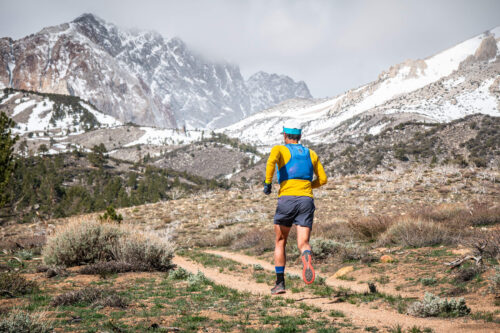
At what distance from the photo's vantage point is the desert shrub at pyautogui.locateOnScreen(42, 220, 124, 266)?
10.0m

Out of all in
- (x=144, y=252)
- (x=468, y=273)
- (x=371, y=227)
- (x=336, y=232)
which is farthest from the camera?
(x=336, y=232)

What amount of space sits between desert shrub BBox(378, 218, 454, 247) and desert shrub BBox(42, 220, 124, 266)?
8925mm

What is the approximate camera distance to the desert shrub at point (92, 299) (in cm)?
593

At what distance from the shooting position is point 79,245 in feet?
33.1

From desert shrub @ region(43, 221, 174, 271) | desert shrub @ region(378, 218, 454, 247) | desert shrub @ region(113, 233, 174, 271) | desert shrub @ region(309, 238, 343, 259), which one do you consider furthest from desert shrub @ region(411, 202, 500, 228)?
desert shrub @ region(43, 221, 174, 271)

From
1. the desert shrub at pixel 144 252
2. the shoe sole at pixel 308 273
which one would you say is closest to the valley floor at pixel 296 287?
the shoe sole at pixel 308 273

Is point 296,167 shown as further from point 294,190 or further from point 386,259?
point 386,259

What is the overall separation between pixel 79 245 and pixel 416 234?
402 inches

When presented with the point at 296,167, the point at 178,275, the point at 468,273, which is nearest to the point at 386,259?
the point at 468,273

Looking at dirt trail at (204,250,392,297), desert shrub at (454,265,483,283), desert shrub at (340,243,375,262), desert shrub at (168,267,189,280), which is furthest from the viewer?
desert shrub at (340,243,375,262)

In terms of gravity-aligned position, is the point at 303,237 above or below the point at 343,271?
above

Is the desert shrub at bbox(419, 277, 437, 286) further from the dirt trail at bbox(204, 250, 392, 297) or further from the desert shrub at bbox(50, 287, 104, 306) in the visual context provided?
the desert shrub at bbox(50, 287, 104, 306)

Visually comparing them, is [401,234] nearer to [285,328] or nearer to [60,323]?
[285,328]

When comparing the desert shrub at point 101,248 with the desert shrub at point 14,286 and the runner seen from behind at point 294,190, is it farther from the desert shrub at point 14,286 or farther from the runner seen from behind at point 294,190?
the runner seen from behind at point 294,190
